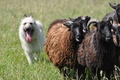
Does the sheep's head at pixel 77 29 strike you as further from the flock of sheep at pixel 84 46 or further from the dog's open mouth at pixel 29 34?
the dog's open mouth at pixel 29 34

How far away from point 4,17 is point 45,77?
8621mm

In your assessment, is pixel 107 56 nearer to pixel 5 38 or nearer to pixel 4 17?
pixel 5 38

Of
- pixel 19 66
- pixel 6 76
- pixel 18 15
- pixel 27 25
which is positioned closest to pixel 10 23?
pixel 18 15

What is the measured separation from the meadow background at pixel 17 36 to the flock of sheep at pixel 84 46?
0.50 m

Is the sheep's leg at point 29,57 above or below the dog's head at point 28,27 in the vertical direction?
below

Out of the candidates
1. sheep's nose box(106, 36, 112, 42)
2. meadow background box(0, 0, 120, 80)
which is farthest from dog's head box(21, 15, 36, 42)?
sheep's nose box(106, 36, 112, 42)

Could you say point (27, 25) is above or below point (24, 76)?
above

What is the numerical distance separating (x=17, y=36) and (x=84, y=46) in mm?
5235

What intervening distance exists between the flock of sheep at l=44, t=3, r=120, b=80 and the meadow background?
0.50 m

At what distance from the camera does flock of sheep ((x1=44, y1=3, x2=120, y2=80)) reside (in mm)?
6918

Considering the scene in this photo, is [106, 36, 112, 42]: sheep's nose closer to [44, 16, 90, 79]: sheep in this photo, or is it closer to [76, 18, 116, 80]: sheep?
[76, 18, 116, 80]: sheep

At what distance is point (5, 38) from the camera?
11453mm

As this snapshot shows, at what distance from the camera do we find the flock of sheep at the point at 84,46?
6.92m

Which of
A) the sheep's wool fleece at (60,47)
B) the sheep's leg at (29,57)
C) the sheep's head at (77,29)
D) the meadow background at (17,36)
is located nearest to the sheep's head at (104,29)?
the sheep's head at (77,29)
